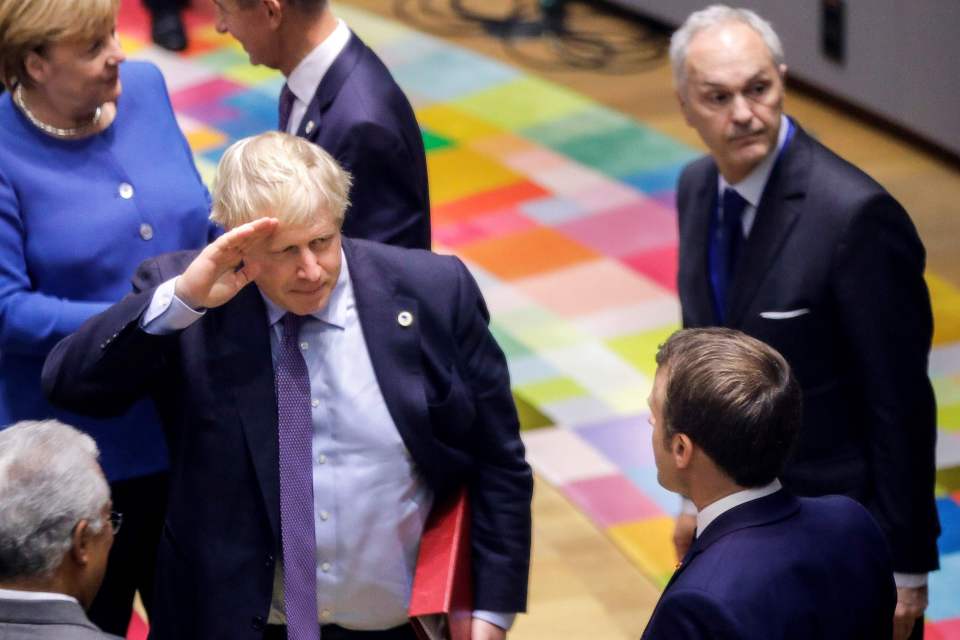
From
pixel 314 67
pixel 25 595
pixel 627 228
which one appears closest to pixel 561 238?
pixel 627 228

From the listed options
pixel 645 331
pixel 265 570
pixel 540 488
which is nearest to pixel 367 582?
pixel 265 570

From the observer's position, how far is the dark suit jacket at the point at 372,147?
→ 292 cm

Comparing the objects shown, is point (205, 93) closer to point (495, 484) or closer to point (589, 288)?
point (589, 288)

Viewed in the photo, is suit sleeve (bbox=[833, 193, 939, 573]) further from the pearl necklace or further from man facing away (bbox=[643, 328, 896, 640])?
the pearl necklace

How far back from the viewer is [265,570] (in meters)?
2.52

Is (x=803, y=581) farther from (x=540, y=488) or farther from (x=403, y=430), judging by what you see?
(x=540, y=488)

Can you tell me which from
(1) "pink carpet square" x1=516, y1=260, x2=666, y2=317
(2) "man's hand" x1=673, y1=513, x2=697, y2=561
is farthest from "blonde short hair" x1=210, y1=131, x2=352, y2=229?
(1) "pink carpet square" x1=516, y1=260, x2=666, y2=317

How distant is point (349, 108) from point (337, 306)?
1.90ft

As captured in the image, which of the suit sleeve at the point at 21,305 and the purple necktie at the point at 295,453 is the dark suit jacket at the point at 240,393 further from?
the suit sleeve at the point at 21,305

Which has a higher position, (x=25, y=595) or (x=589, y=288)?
(x=25, y=595)

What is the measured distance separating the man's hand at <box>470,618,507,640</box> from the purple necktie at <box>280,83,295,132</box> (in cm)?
114

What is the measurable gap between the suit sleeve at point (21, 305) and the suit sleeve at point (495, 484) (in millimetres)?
728

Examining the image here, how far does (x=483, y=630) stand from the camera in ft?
8.75

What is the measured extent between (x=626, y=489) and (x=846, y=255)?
5.77ft
